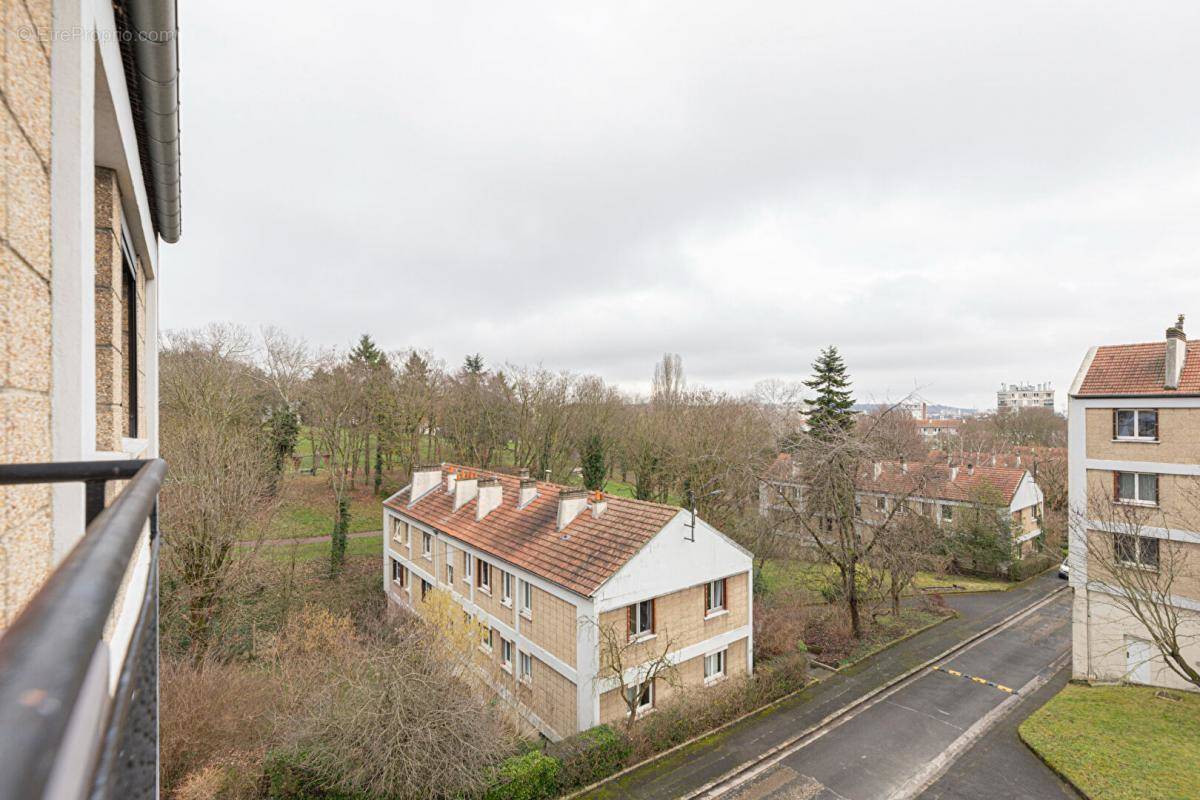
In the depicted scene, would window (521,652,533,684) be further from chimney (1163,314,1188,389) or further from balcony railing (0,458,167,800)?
chimney (1163,314,1188,389)

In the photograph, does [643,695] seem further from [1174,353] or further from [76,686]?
[1174,353]

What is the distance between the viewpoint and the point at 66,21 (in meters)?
2.62

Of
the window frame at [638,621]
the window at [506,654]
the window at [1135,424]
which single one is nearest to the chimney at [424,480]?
the window at [506,654]

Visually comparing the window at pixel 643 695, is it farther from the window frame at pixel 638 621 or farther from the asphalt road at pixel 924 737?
the asphalt road at pixel 924 737

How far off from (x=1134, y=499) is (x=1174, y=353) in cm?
447

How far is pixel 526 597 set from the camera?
16.4 m

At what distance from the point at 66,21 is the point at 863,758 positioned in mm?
18136

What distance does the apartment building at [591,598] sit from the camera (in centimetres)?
1432

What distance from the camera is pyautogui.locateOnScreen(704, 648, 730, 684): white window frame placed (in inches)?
658

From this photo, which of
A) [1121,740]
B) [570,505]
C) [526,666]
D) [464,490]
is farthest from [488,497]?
[1121,740]

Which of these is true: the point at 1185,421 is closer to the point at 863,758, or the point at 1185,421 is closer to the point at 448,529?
the point at 863,758

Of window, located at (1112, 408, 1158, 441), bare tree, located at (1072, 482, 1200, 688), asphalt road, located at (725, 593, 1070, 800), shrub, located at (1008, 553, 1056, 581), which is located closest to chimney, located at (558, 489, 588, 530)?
asphalt road, located at (725, 593, 1070, 800)

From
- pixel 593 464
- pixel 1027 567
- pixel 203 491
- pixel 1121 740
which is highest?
pixel 203 491

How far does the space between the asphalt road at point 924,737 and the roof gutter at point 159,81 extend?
15.1 m
